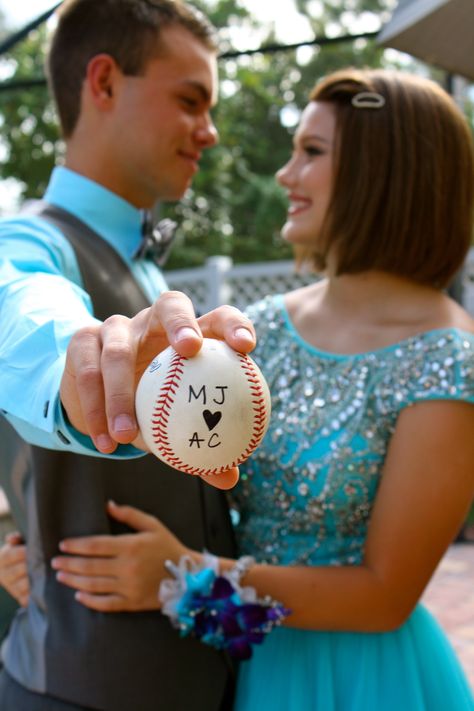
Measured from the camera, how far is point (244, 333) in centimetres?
81

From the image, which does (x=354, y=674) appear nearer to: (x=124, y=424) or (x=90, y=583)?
(x=90, y=583)

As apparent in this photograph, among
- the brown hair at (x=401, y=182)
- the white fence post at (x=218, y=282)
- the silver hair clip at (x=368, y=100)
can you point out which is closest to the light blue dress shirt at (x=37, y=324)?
the brown hair at (x=401, y=182)

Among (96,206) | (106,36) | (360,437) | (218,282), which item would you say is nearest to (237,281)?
(218,282)

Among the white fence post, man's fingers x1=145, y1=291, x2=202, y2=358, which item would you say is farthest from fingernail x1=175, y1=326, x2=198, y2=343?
the white fence post

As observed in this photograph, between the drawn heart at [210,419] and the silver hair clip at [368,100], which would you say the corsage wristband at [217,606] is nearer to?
the drawn heart at [210,419]

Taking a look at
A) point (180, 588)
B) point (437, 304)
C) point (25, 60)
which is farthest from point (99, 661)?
point (25, 60)

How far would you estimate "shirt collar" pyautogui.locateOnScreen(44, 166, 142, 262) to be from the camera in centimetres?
163

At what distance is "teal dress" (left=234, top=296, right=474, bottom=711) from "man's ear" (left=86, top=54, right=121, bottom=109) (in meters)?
0.81

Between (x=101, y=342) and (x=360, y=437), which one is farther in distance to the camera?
(x=360, y=437)

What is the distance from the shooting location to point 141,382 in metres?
0.84

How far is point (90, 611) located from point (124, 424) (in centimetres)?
77

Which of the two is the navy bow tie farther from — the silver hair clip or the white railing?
the white railing

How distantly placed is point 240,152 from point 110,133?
1555 centimetres

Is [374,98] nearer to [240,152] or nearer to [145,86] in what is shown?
[145,86]
